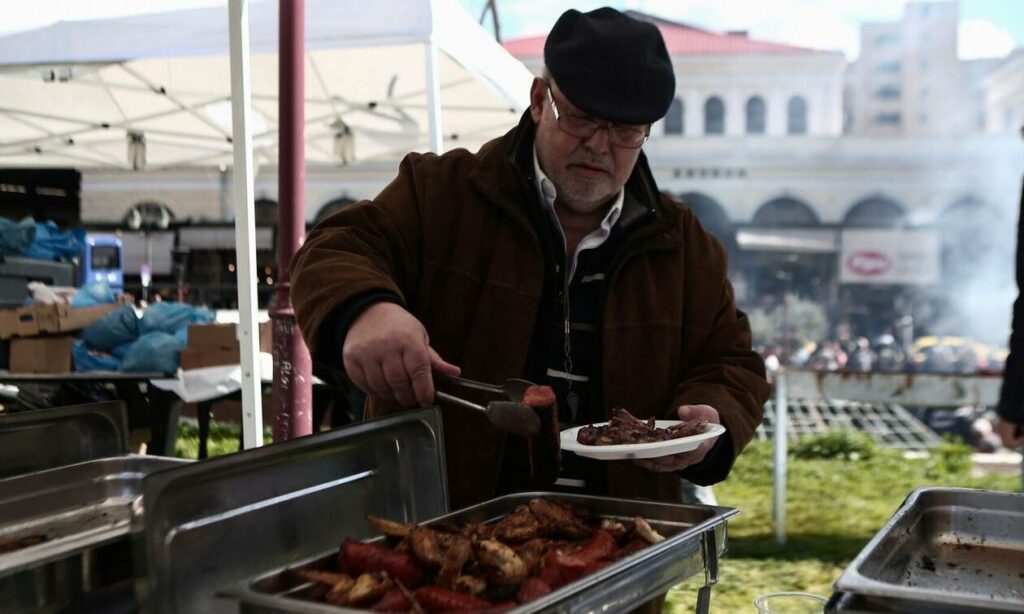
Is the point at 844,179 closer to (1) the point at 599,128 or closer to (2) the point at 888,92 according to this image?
(2) the point at 888,92

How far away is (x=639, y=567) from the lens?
116 centimetres

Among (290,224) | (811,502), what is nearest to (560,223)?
(290,224)

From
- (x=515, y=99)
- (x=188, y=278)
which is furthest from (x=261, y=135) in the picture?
(x=188, y=278)

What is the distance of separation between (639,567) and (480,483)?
0.71 meters

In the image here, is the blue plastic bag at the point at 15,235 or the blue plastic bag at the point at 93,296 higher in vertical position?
the blue plastic bag at the point at 15,235

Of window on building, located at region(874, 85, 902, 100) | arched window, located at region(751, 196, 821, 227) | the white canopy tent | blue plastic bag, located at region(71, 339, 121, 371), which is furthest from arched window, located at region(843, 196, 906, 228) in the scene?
blue plastic bag, located at region(71, 339, 121, 371)

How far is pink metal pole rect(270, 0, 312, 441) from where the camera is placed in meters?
3.82

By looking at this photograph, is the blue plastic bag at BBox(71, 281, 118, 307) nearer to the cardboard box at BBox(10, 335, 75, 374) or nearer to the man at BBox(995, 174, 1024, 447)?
the cardboard box at BBox(10, 335, 75, 374)

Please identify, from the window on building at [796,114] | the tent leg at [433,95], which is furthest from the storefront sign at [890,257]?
the tent leg at [433,95]

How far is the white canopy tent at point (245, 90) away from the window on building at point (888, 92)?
15432 millimetres

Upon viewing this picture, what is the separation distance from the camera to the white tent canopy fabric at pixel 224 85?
16.8ft

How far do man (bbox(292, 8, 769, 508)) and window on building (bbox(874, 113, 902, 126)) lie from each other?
21.2 meters

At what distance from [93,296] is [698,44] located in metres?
19.9

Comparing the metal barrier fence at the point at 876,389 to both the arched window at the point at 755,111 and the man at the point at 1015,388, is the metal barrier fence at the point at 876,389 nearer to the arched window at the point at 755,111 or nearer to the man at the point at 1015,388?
the man at the point at 1015,388
